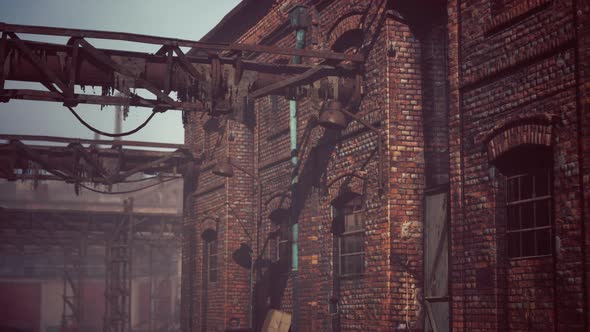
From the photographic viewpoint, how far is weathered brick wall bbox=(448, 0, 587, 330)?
8070mm

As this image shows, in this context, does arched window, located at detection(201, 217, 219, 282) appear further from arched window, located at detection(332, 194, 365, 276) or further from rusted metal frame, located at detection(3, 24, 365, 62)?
rusted metal frame, located at detection(3, 24, 365, 62)

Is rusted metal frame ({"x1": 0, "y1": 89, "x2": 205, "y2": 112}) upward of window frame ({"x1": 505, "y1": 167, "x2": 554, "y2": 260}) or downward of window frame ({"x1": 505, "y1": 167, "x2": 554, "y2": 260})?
upward

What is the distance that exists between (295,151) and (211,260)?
20.8ft

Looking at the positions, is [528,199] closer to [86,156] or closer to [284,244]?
[284,244]

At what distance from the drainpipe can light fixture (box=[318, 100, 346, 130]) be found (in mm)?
2761

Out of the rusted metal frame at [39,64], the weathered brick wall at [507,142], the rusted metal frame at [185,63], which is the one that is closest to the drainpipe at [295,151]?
the rusted metal frame at [185,63]

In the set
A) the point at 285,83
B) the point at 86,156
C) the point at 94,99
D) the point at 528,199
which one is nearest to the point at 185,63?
the point at 94,99

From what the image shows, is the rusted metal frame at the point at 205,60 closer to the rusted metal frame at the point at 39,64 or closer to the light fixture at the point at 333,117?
the rusted metal frame at the point at 39,64

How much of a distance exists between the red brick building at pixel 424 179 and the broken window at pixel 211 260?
1441 millimetres

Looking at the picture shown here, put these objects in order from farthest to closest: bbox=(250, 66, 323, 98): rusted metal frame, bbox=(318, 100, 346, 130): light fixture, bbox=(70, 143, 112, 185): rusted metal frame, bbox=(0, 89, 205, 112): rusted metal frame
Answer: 1. bbox=(70, 143, 112, 185): rusted metal frame
2. bbox=(250, 66, 323, 98): rusted metal frame
3. bbox=(318, 100, 346, 130): light fixture
4. bbox=(0, 89, 205, 112): rusted metal frame

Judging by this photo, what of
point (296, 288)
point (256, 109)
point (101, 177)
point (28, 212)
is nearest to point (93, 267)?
point (28, 212)

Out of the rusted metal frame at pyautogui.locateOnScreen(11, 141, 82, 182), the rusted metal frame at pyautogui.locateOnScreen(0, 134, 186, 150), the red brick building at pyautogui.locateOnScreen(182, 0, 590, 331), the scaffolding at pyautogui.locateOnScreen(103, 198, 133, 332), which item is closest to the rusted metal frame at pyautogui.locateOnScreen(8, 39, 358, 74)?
the red brick building at pyautogui.locateOnScreen(182, 0, 590, 331)

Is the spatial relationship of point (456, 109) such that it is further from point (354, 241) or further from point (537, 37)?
point (354, 241)

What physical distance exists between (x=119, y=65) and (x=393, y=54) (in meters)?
4.17
